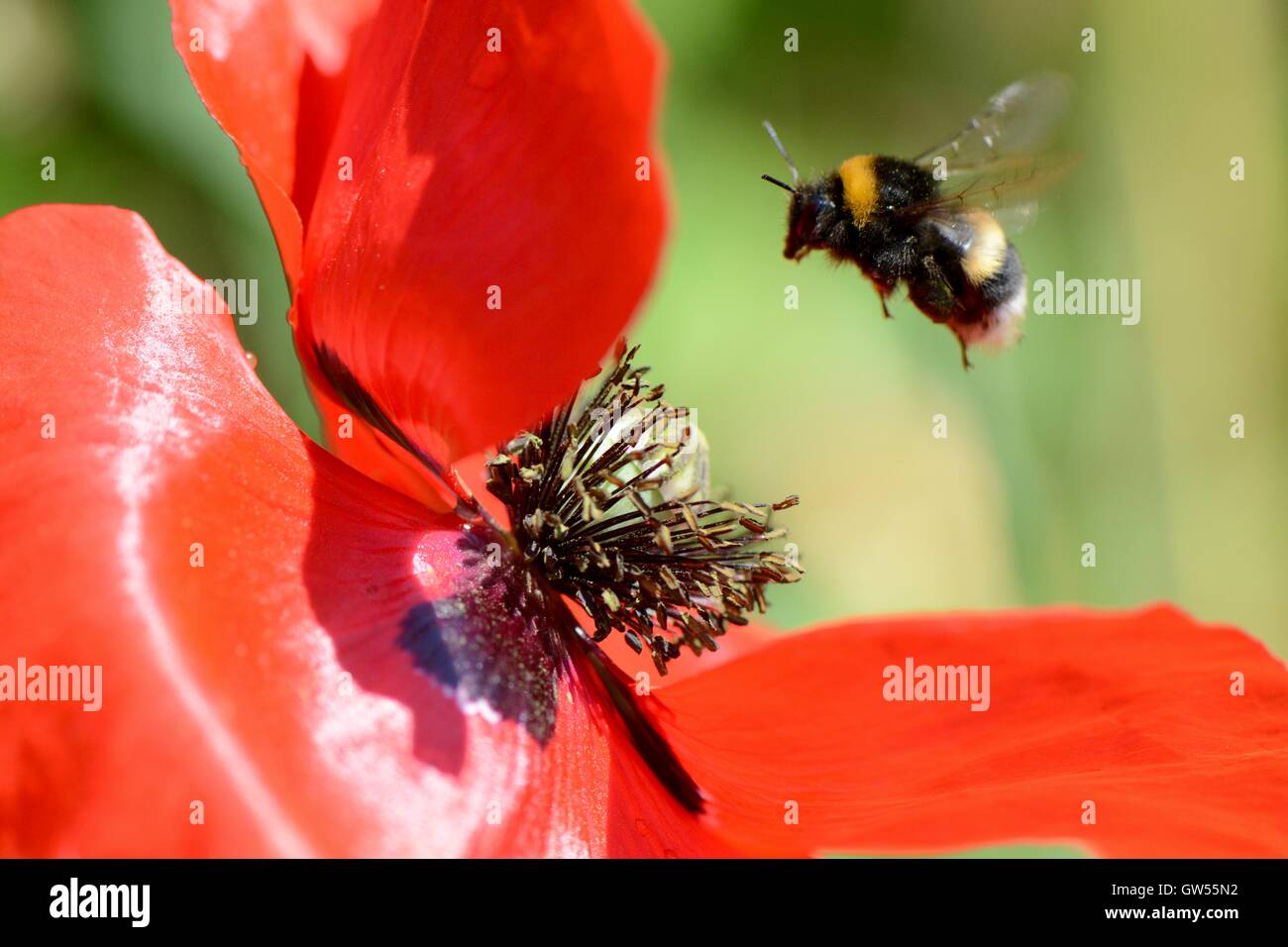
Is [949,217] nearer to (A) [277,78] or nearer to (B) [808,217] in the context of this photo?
(B) [808,217]

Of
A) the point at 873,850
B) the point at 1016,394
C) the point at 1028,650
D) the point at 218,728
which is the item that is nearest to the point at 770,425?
the point at 1016,394

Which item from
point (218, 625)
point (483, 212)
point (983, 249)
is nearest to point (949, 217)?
point (983, 249)

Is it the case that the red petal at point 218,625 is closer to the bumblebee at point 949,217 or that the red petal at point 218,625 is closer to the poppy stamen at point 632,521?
the poppy stamen at point 632,521

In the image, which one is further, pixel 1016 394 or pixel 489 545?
pixel 1016 394
